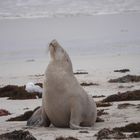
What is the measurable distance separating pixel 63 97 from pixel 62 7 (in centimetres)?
3513

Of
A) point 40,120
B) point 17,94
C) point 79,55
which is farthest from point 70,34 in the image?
point 40,120

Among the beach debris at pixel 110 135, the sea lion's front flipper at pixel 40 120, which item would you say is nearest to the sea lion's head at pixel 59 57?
the sea lion's front flipper at pixel 40 120

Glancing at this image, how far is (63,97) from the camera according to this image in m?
7.85

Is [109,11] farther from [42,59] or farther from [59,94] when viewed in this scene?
[59,94]

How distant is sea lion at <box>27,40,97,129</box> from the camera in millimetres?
7852

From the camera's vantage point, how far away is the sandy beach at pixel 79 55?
887cm

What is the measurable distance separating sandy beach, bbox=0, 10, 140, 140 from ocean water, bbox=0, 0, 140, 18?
2.54 meters

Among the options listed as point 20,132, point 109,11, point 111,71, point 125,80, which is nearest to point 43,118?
point 20,132

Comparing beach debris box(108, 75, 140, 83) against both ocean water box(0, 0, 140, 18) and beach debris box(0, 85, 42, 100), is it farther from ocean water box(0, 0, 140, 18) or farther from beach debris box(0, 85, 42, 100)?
ocean water box(0, 0, 140, 18)

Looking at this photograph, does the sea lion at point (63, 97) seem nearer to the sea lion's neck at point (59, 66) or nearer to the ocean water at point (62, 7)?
the sea lion's neck at point (59, 66)

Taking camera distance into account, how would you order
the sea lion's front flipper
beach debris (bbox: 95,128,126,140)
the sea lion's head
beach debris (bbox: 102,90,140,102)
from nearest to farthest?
beach debris (bbox: 95,128,126,140) → the sea lion's head → the sea lion's front flipper → beach debris (bbox: 102,90,140,102)

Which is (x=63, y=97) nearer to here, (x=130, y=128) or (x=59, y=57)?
(x=59, y=57)

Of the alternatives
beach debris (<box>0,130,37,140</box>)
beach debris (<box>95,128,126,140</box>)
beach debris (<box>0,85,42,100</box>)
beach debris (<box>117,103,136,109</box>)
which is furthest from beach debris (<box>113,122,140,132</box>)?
beach debris (<box>0,85,42,100</box>)

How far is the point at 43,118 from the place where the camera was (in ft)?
26.9
